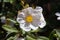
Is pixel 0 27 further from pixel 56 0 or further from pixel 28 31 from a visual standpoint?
pixel 56 0

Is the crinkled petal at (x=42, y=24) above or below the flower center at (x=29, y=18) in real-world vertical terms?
below

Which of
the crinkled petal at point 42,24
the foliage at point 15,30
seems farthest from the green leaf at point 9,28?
the crinkled petal at point 42,24

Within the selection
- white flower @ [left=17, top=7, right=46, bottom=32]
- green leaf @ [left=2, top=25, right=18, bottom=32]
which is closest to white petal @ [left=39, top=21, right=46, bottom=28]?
white flower @ [left=17, top=7, right=46, bottom=32]

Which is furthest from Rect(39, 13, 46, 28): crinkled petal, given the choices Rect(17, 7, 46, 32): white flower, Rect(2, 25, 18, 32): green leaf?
Rect(2, 25, 18, 32): green leaf

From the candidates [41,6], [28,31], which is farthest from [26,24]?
[41,6]

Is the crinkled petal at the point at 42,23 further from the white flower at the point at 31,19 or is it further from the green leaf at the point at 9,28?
the green leaf at the point at 9,28

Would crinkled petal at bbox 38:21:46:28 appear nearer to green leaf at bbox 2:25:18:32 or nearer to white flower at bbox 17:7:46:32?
white flower at bbox 17:7:46:32

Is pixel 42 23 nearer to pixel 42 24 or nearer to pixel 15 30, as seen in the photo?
pixel 42 24

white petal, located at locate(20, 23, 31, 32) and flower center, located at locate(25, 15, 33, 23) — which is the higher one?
flower center, located at locate(25, 15, 33, 23)

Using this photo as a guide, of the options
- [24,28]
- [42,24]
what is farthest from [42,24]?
[24,28]
